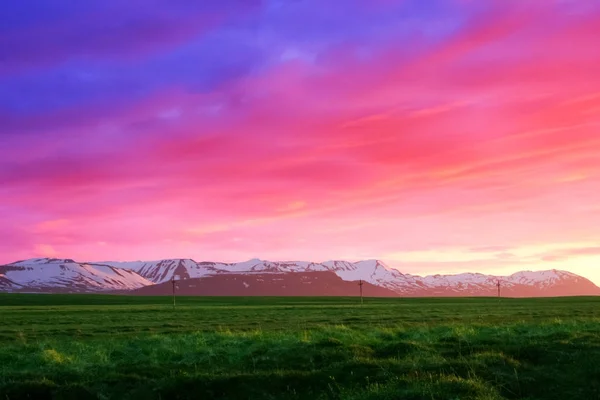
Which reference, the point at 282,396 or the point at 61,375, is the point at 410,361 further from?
the point at 61,375

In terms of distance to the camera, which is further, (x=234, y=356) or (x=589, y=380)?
(x=234, y=356)

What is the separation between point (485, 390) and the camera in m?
17.8

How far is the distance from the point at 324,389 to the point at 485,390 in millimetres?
5219

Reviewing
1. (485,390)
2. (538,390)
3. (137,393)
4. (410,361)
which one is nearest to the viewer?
(485,390)

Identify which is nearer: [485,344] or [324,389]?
[324,389]

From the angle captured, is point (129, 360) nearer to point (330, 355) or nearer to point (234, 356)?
point (234, 356)

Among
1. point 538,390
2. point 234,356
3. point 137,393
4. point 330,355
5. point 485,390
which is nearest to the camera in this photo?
point 485,390

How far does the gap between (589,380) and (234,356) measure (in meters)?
16.0

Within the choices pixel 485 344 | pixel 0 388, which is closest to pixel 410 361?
pixel 485 344

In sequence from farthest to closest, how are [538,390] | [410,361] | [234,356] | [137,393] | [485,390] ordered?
[234,356], [410,361], [137,393], [538,390], [485,390]

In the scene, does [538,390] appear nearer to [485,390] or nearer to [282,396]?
[485,390]

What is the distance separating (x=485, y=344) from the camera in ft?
97.5

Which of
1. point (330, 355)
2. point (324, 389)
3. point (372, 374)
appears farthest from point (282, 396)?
point (330, 355)

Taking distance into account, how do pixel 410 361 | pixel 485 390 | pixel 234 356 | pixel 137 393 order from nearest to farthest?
pixel 485 390, pixel 137 393, pixel 410 361, pixel 234 356
